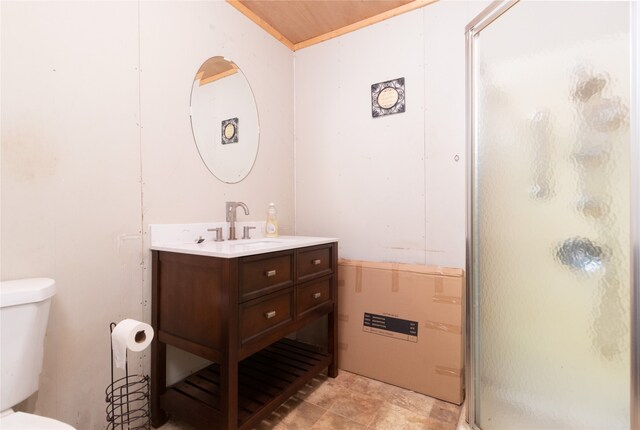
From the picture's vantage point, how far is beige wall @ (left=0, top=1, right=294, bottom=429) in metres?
1.06

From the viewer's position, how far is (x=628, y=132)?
32.9 inches

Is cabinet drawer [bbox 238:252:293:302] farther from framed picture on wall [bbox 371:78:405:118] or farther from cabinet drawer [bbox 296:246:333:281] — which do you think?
framed picture on wall [bbox 371:78:405:118]

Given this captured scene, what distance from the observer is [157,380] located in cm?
138

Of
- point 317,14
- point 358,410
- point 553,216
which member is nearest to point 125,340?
point 358,410

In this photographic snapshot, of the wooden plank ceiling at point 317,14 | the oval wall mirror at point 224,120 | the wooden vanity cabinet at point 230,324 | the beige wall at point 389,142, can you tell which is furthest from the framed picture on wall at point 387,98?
the wooden vanity cabinet at point 230,324

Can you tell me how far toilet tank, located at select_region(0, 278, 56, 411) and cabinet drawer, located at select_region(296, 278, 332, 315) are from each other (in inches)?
37.9

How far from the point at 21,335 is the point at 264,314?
0.78 metres

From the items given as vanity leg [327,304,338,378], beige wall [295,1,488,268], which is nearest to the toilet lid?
vanity leg [327,304,338,378]

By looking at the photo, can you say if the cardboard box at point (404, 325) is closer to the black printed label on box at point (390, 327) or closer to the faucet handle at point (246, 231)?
the black printed label on box at point (390, 327)

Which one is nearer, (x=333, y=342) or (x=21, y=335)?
(x=21, y=335)

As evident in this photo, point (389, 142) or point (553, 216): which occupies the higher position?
point (389, 142)

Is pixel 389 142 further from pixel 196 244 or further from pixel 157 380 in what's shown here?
pixel 157 380

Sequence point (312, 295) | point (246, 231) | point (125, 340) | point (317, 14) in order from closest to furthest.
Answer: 1. point (125, 340)
2. point (312, 295)
3. point (246, 231)
4. point (317, 14)

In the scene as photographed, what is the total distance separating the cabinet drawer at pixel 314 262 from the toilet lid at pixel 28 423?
3.17 feet
